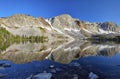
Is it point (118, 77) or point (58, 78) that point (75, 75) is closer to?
point (58, 78)

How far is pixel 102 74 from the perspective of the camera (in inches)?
1065

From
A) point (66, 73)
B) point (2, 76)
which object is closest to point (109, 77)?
point (66, 73)

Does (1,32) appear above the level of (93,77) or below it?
above

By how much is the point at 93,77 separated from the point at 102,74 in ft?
9.99

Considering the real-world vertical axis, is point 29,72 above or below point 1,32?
below

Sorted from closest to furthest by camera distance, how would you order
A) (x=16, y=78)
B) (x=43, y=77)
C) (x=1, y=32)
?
(x=43, y=77) < (x=16, y=78) < (x=1, y=32)

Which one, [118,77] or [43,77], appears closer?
[43,77]

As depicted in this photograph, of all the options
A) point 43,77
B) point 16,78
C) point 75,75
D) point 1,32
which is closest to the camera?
point 43,77

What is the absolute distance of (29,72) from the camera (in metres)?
27.9

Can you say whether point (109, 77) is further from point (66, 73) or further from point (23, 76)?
point (23, 76)

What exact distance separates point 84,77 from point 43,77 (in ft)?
17.5

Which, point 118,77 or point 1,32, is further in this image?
point 1,32

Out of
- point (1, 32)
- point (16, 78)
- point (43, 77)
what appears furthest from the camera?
point (1, 32)

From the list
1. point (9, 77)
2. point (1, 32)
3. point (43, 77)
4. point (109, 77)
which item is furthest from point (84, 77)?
point (1, 32)
